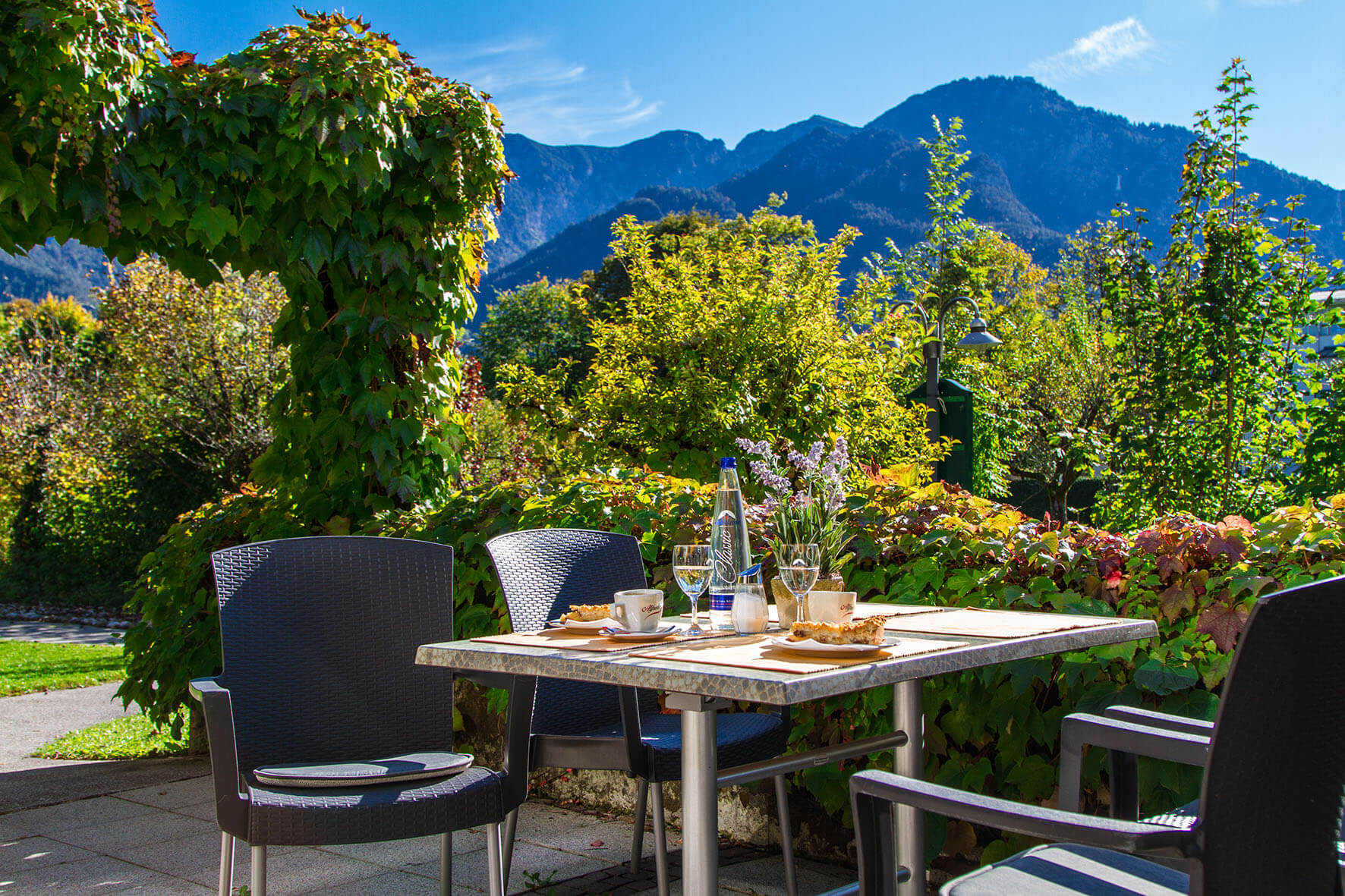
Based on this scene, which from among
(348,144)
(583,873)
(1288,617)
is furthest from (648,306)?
(1288,617)

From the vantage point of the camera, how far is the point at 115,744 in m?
5.93

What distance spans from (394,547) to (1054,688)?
5.67 feet

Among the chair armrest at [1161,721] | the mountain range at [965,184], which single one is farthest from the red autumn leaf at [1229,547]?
the mountain range at [965,184]

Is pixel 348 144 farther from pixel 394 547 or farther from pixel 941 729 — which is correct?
pixel 941 729

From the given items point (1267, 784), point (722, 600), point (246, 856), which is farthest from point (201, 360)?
point (1267, 784)

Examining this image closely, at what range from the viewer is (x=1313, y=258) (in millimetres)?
6305

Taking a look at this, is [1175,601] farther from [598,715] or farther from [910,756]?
[598,715]

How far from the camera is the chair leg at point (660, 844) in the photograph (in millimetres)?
2596

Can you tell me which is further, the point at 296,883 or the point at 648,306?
the point at 648,306

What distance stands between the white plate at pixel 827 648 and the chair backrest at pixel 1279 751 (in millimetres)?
631

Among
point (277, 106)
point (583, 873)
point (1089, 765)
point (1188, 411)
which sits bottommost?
point (583, 873)

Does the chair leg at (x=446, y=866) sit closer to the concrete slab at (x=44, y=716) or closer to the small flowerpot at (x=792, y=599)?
the small flowerpot at (x=792, y=599)

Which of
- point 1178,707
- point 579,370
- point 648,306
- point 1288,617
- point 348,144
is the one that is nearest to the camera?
point 1288,617

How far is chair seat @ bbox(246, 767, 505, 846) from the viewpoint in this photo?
212 cm
